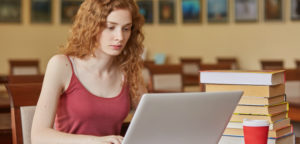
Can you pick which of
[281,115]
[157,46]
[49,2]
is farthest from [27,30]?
[281,115]

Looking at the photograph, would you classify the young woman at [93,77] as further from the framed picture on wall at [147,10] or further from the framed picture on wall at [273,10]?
the framed picture on wall at [147,10]

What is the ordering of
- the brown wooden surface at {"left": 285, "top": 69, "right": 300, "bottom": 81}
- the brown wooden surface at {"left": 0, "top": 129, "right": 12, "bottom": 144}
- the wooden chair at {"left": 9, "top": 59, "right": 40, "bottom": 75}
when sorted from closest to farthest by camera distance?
the brown wooden surface at {"left": 0, "top": 129, "right": 12, "bottom": 144}, the brown wooden surface at {"left": 285, "top": 69, "right": 300, "bottom": 81}, the wooden chair at {"left": 9, "top": 59, "right": 40, "bottom": 75}

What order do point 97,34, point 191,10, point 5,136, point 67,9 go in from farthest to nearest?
point 191,10 < point 67,9 < point 5,136 < point 97,34

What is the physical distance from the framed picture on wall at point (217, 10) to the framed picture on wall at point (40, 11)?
12.6ft

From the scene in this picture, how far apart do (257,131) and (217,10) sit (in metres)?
11.0

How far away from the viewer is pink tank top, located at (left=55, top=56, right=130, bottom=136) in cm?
262

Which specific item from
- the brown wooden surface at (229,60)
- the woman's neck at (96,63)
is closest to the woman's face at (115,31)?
the woman's neck at (96,63)

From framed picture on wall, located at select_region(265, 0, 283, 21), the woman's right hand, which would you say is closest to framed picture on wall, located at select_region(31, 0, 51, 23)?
framed picture on wall, located at select_region(265, 0, 283, 21)

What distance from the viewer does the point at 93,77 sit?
2.71 metres

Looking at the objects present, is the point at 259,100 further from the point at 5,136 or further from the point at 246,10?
the point at 246,10

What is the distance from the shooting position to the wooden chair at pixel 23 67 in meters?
8.83

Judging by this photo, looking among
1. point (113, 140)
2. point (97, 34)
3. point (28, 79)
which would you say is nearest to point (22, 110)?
point (97, 34)

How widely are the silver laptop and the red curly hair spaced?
0.81 m

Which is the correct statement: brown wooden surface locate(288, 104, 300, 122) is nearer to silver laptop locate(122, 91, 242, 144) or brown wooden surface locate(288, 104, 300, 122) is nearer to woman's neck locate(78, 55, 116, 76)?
woman's neck locate(78, 55, 116, 76)
